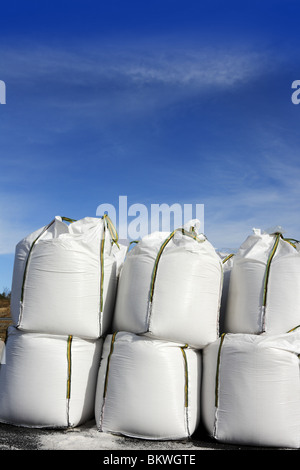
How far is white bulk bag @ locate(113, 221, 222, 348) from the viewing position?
330cm

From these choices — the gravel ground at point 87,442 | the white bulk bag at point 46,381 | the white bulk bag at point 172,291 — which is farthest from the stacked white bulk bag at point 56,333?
the white bulk bag at point 172,291

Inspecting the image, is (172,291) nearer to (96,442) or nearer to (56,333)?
(56,333)

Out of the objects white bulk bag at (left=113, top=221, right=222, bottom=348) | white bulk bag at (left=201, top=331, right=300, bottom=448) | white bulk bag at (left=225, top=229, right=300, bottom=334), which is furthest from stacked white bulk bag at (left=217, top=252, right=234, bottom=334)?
white bulk bag at (left=201, top=331, right=300, bottom=448)

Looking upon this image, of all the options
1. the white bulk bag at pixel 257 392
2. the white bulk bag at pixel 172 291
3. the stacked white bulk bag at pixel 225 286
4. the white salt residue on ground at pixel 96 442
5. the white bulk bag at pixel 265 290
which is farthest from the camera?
the stacked white bulk bag at pixel 225 286

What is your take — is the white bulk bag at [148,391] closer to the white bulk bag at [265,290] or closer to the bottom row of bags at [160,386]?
the bottom row of bags at [160,386]

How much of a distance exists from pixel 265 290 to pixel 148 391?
1.05 m

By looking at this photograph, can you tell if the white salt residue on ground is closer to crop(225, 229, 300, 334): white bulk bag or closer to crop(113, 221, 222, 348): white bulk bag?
crop(113, 221, 222, 348): white bulk bag

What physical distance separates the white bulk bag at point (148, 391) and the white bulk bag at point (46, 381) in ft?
0.62

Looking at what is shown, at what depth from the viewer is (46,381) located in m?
3.39

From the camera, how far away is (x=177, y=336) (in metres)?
3.30

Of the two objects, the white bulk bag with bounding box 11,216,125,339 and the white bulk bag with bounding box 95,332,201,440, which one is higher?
the white bulk bag with bounding box 11,216,125,339

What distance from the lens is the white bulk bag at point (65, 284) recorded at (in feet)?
11.1
